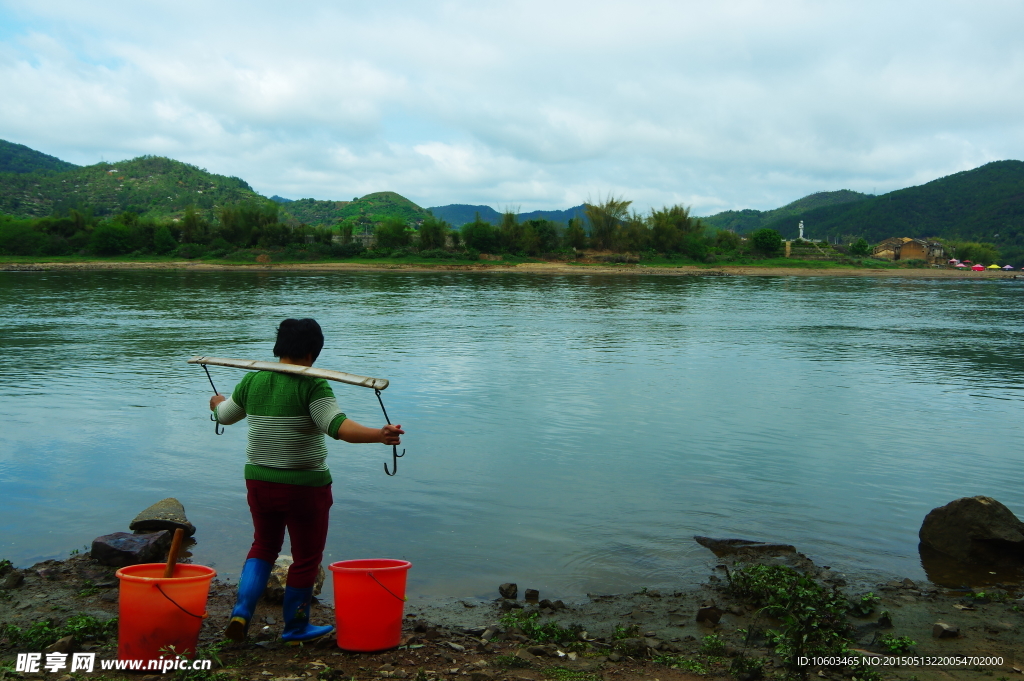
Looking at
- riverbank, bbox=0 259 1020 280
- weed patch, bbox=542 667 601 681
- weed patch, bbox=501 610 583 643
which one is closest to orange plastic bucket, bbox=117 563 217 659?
weed patch, bbox=542 667 601 681

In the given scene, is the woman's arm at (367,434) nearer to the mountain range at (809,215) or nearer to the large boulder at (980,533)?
the large boulder at (980,533)

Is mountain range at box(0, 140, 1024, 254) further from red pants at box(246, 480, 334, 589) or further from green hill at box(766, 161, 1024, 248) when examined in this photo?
red pants at box(246, 480, 334, 589)

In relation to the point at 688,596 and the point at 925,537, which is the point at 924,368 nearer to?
the point at 925,537

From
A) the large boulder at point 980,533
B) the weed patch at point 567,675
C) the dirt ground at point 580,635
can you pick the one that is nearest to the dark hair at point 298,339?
the dirt ground at point 580,635

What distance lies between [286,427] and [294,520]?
53cm

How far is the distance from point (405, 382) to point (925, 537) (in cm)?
1010

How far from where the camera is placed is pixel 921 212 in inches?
6693

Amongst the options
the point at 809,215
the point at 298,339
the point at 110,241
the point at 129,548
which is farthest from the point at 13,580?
the point at 809,215

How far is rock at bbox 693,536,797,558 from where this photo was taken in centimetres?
696

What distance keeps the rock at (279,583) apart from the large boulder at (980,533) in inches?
215

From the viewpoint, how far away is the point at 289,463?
421cm

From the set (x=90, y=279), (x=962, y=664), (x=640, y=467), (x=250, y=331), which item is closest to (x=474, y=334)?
(x=250, y=331)

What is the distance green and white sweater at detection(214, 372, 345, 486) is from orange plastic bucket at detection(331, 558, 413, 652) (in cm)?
58

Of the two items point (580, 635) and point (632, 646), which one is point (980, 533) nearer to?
point (632, 646)
